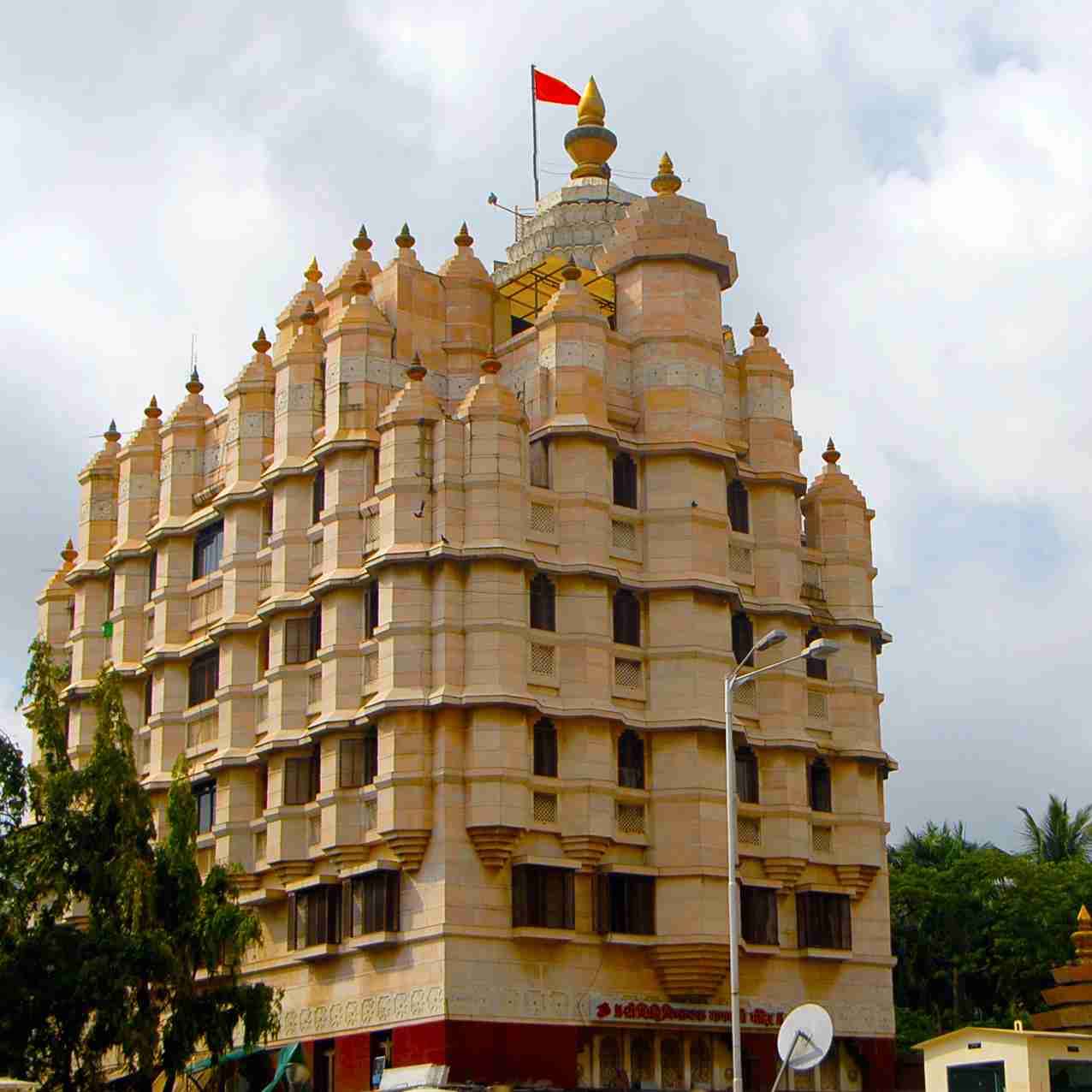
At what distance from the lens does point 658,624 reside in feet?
167

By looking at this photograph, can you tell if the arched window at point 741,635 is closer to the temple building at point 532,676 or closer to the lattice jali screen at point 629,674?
the temple building at point 532,676

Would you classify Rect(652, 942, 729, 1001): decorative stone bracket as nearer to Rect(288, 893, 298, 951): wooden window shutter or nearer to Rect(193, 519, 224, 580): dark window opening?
Rect(288, 893, 298, 951): wooden window shutter

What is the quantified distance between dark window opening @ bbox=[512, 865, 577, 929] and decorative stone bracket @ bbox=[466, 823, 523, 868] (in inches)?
25.8

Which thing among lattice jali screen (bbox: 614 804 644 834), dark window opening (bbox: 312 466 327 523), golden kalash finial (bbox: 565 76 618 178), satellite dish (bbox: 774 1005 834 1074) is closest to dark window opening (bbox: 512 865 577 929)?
lattice jali screen (bbox: 614 804 644 834)

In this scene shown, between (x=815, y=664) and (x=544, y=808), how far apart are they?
11.0m

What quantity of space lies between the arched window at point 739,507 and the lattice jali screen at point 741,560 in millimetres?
538

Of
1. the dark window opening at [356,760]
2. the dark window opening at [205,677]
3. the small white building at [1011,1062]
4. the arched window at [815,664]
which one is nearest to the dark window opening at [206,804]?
the dark window opening at [205,677]

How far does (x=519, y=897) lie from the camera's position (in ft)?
154

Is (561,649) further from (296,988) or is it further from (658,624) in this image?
(296,988)

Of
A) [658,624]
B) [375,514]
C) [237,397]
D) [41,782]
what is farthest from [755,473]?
[41,782]

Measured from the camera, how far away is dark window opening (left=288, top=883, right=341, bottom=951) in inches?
1937

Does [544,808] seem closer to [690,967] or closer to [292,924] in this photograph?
[690,967]

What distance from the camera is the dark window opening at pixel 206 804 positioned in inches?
2164

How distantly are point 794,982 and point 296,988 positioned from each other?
13.0 metres
